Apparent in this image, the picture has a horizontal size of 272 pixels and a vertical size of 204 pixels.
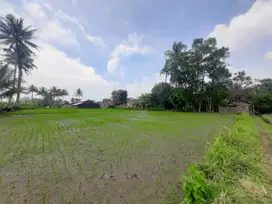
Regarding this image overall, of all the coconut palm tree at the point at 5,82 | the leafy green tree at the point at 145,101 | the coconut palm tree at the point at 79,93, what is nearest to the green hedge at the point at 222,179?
the coconut palm tree at the point at 5,82

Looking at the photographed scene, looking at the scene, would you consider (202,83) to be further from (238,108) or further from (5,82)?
(5,82)

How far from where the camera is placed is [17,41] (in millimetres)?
18344

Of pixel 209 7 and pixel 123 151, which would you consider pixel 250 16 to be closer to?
pixel 209 7

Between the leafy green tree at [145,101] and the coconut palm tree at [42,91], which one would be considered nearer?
the leafy green tree at [145,101]

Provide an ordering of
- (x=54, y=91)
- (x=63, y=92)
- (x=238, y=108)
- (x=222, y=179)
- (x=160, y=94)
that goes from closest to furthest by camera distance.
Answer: (x=222, y=179) < (x=238, y=108) < (x=160, y=94) < (x=54, y=91) < (x=63, y=92)

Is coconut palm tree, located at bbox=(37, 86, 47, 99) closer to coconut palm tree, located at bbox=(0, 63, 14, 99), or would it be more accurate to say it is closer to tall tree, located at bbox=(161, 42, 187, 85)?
coconut palm tree, located at bbox=(0, 63, 14, 99)

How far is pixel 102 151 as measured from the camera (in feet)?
11.2

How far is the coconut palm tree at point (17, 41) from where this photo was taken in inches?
698

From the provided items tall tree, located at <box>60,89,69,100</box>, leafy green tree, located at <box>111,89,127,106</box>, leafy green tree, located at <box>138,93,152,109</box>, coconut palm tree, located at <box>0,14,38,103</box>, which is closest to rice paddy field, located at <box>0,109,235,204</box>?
coconut palm tree, located at <box>0,14,38,103</box>

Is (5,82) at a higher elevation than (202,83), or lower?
lower

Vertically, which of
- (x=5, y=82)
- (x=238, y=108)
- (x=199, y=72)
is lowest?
(x=238, y=108)

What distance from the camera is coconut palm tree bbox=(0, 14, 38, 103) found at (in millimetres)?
17734

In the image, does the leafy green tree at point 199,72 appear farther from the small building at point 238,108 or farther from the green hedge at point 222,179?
the green hedge at point 222,179

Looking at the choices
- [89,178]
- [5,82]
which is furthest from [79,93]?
[89,178]
